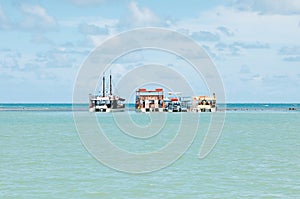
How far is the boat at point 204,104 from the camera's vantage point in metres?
116

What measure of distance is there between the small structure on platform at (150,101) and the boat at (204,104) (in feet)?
23.7

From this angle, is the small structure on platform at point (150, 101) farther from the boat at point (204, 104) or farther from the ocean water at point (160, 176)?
the ocean water at point (160, 176)

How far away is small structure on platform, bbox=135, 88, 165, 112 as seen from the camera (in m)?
115

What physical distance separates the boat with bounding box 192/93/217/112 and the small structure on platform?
284 inches

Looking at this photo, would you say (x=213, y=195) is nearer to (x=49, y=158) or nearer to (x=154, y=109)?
(x=49, y=158)

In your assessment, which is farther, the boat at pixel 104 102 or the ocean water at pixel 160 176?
the boat at pixel 104 102

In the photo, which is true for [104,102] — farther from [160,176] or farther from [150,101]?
[160,176]

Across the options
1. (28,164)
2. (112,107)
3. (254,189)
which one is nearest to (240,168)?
(254,189)

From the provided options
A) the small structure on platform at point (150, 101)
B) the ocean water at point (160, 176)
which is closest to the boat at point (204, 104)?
the small structure on platform at point (150, 101)

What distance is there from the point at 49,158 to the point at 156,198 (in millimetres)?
11302

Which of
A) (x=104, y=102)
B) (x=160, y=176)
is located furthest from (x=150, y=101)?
(x=160, y=176)

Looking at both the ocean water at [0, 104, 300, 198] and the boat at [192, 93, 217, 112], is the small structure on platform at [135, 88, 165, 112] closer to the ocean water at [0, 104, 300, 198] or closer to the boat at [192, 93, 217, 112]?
the boat at [192, 93, 217, 112]

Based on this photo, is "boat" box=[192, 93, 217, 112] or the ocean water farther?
"boat" box=[192, 93, 217, 112]

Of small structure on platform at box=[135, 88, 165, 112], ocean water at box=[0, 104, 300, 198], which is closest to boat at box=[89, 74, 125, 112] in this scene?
small structure on platform at box=[135, 88, 165, 112]
